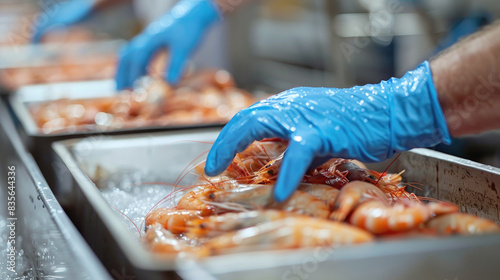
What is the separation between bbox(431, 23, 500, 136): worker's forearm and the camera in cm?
136

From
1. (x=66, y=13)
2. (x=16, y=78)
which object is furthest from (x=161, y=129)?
(x=66, y=13)

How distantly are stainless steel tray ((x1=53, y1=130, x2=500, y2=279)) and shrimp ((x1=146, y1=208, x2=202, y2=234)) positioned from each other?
0.09 meters

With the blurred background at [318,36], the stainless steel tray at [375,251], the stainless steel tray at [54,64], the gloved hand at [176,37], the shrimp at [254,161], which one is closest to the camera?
the stainless steel tray at [375,251]

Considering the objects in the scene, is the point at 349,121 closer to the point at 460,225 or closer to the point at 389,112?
the point at 389,112

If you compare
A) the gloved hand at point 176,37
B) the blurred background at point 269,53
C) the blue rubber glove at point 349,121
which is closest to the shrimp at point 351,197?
the blue rubber glove at point 349,121

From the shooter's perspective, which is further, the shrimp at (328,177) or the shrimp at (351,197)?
the shrimp at (328,177)

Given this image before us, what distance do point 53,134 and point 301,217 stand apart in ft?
4.37

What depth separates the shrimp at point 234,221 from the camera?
1.12 metres

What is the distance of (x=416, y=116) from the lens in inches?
55.5

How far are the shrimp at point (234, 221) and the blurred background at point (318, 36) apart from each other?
214cm

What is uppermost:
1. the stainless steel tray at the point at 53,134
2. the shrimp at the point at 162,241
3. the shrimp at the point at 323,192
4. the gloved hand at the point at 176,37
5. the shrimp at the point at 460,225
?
the gloved hand at the point at 176,37

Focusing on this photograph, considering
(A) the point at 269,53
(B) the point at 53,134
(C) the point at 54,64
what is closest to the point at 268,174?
(B) the point at 53,134

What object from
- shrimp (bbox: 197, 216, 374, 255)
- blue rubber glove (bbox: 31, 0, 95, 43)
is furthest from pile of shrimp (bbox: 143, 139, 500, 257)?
blue rubber glove (bbox: 31, 0, 95, 43)

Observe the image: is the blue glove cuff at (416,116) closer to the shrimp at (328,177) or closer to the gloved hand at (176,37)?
the shrimp at (328,177)
